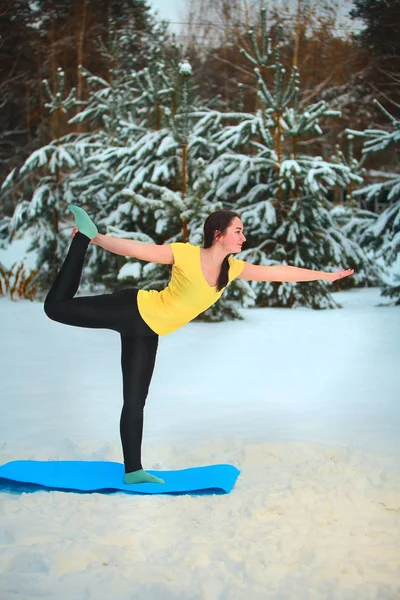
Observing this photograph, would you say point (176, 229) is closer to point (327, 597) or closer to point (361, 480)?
point (361, 480)

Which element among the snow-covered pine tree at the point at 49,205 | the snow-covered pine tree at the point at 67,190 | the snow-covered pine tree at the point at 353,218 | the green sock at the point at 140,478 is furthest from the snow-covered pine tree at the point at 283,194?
the green sock at the point at 140,478

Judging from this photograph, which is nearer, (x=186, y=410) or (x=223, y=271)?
(x=223, y=271)

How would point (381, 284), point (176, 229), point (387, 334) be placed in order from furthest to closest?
1. point (381, 284)
2. point (176, 229)
3. point (387, 334)

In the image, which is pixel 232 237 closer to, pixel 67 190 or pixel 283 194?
pixel 283 194

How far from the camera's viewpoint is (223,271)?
346 centimetres

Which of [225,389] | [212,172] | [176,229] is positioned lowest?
[225,389]

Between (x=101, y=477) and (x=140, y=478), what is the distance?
0.21 meters

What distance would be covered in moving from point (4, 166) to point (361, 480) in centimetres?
1614

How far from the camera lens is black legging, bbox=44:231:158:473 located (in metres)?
3.32

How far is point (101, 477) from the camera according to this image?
3.54 m

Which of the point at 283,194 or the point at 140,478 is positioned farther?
the point at 283,194

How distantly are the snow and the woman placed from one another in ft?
1.44

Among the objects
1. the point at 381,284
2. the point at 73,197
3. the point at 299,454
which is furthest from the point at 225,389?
the point at 381,284

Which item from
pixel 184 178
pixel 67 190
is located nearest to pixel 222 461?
pixel 184 178
